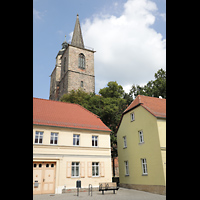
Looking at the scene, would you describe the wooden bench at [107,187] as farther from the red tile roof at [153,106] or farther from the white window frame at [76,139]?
the red tile roof at [153,106]

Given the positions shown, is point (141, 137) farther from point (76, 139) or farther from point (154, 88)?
point (154, 88)

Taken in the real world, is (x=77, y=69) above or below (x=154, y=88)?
above

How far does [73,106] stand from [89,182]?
382 inches

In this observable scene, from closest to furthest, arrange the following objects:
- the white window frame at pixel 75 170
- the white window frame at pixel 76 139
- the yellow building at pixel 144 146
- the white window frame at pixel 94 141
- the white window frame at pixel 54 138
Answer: the yellow building at pixel 144 146
the white window frame at pixel 75 170
the white window frame at pixel 54 138
the white window frame at pixel 76 139
the white window frame at pixel 94 141

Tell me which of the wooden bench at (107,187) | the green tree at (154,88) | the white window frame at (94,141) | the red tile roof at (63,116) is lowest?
the wooden bench at (107,187)

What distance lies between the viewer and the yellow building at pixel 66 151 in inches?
699

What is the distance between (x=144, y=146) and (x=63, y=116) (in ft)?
29.9

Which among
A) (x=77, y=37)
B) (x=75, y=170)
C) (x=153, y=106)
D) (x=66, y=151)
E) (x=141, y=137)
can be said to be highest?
(x=77, y=37)

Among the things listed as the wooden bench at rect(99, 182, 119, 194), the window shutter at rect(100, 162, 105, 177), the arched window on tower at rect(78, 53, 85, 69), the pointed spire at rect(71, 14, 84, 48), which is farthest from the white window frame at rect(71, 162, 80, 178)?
the pointed spire at rect(71, 14, 84, 48)

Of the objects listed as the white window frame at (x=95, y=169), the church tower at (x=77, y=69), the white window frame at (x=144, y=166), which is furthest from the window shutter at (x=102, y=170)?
the church tower at (x=77, y=69)

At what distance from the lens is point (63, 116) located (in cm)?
2152

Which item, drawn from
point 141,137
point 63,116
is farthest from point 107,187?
point 63,116
